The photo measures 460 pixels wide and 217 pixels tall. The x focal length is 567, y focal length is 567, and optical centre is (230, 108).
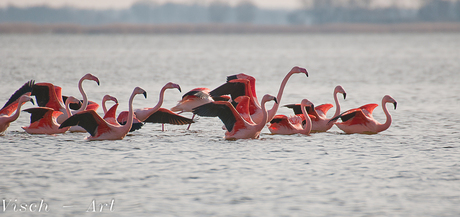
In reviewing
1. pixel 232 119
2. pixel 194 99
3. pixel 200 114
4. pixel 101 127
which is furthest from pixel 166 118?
pixel 232 119

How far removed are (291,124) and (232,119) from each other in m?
1.36

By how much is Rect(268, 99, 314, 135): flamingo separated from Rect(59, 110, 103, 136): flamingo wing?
3.16 metres

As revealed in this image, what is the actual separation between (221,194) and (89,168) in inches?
89.2

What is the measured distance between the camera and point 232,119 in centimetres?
984

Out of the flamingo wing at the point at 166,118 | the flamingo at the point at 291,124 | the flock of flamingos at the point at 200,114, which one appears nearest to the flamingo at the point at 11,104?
the flock of flamingos at the point at 200,114

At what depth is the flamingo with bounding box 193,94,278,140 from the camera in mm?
9656

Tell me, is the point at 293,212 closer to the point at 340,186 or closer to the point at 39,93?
the point at 340,186

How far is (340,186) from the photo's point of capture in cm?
717

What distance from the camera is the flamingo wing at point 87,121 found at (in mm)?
9320

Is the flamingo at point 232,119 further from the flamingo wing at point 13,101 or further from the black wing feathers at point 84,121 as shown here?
the flamingo wing at point 13,101

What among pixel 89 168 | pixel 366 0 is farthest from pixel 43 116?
pixel 366 0

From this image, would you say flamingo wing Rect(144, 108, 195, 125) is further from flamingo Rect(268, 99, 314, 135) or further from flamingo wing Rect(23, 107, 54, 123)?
flamingo wing Rect(23, 107, 54, 123)

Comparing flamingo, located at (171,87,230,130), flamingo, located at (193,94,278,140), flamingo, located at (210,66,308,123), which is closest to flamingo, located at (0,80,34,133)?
flamingo, located at (171,87,230,130)

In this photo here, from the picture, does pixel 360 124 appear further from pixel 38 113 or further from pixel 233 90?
pixel 38 113
